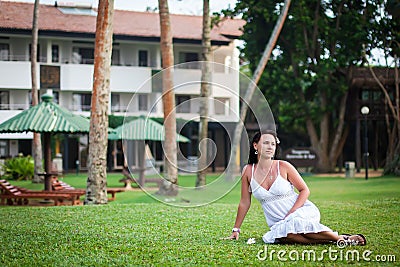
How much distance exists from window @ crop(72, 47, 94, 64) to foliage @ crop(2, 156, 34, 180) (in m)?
8.72

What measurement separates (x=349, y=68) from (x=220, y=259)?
29.7m

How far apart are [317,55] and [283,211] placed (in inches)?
1110

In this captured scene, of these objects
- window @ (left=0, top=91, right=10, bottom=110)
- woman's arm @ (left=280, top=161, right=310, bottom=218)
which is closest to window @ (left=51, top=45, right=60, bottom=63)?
window @ (left=0, top=91, right=10, bottom=110)

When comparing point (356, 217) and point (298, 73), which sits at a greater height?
point (298, 73)

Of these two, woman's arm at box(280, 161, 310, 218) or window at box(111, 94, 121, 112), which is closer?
woman's arm at box(280, 161, 310, 218)

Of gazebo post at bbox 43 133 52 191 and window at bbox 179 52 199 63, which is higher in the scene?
window at bbox 179 52 199 63

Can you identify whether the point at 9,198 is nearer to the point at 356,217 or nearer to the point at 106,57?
the point at 106,57

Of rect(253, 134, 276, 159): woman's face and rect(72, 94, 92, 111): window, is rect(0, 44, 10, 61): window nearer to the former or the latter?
rect(72, 94, 92, 111): window

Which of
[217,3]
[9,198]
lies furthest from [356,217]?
[217,3]

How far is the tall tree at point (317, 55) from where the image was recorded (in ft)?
113

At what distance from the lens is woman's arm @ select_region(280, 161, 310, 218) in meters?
8.02

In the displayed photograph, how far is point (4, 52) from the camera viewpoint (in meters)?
34.2

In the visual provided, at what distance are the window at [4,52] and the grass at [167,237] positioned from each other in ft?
70.6

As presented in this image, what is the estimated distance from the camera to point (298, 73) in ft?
119
